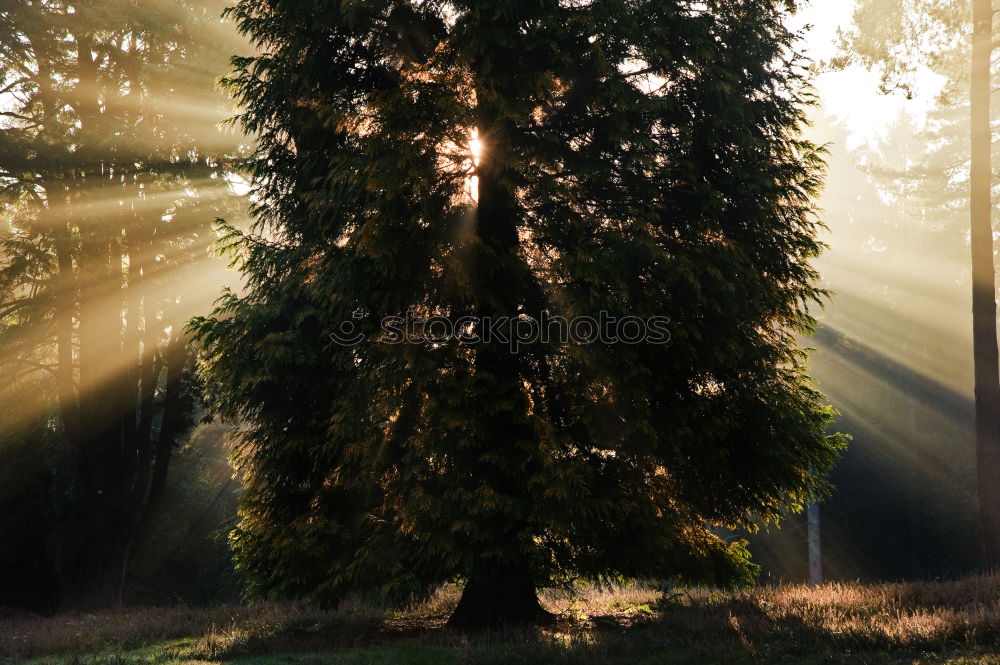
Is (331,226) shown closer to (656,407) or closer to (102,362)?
(656,407)

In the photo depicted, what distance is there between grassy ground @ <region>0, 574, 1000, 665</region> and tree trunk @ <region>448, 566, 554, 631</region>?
42 cm

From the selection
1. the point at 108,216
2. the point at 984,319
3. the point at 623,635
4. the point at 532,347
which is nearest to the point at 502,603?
the point at 623,635

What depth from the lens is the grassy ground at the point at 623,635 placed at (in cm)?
804

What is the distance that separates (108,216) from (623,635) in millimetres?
14809

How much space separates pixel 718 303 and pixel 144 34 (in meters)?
14.7

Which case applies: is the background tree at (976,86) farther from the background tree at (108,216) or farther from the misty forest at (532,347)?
the background tree at (108,216)

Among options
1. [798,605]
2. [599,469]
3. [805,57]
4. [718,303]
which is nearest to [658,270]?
[718,303]

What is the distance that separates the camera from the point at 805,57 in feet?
36.5

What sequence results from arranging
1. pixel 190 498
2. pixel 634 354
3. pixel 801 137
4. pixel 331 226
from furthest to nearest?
pixel 190 498
pixel 801 137
pixel 331 226
pixel 634 354

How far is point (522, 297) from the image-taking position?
404 inches

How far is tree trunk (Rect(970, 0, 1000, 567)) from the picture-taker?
12.5 m

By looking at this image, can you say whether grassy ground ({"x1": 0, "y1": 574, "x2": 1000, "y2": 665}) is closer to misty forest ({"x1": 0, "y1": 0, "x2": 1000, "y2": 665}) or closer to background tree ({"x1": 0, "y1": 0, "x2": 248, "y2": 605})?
misty forest ({"x1": 0, "y1": 0, "x2": 1000, "y2": 665})

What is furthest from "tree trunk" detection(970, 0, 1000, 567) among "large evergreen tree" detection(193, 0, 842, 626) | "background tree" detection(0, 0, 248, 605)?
"background tree" detection(0, 0, 248, 605)

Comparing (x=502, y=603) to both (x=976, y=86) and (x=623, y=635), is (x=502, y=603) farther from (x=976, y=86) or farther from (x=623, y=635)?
(x=976, y=86)
